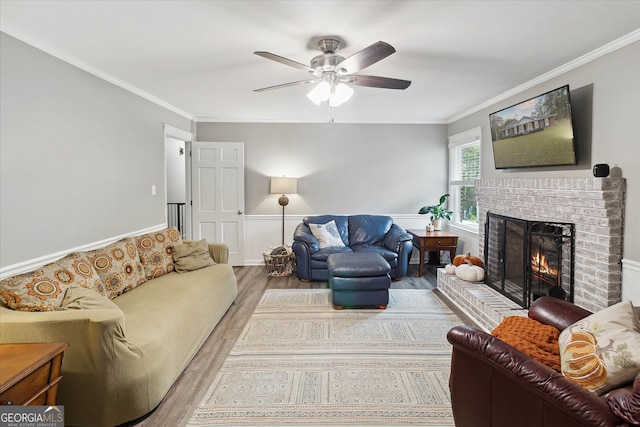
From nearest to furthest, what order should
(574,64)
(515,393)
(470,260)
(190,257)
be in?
(515,393) → (574,64) → (190,257) → (470,260)

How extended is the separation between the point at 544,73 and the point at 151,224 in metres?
4.57

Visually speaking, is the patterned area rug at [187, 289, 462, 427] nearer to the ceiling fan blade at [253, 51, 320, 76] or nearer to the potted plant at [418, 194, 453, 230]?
the potted plant at [418, 194, 453, 230]

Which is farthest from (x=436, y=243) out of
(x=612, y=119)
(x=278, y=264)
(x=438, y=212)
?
(x=612, y=119)

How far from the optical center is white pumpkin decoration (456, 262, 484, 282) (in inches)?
157

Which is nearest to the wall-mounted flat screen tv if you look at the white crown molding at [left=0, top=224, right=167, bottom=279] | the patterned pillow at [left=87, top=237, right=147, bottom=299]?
the patterned pillow at [left=87, top=237, right=147, bottom=299]

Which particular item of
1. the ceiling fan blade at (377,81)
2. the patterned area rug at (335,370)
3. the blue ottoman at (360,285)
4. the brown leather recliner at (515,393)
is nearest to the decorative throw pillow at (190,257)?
the patterned area rug at (335,370)

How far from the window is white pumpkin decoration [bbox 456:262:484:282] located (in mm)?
1093

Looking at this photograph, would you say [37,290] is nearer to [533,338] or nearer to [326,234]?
[533,338]

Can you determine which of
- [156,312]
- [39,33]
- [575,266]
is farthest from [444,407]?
[39,33]

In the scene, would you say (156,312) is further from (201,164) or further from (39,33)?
(201,164)

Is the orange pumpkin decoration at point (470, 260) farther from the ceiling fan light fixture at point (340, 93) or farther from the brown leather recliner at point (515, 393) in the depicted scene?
the ceiling fan light fixture at point (340, 93)

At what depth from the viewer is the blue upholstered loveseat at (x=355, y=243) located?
16.1 feet

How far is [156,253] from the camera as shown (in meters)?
3.52

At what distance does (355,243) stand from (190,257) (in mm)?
2616
